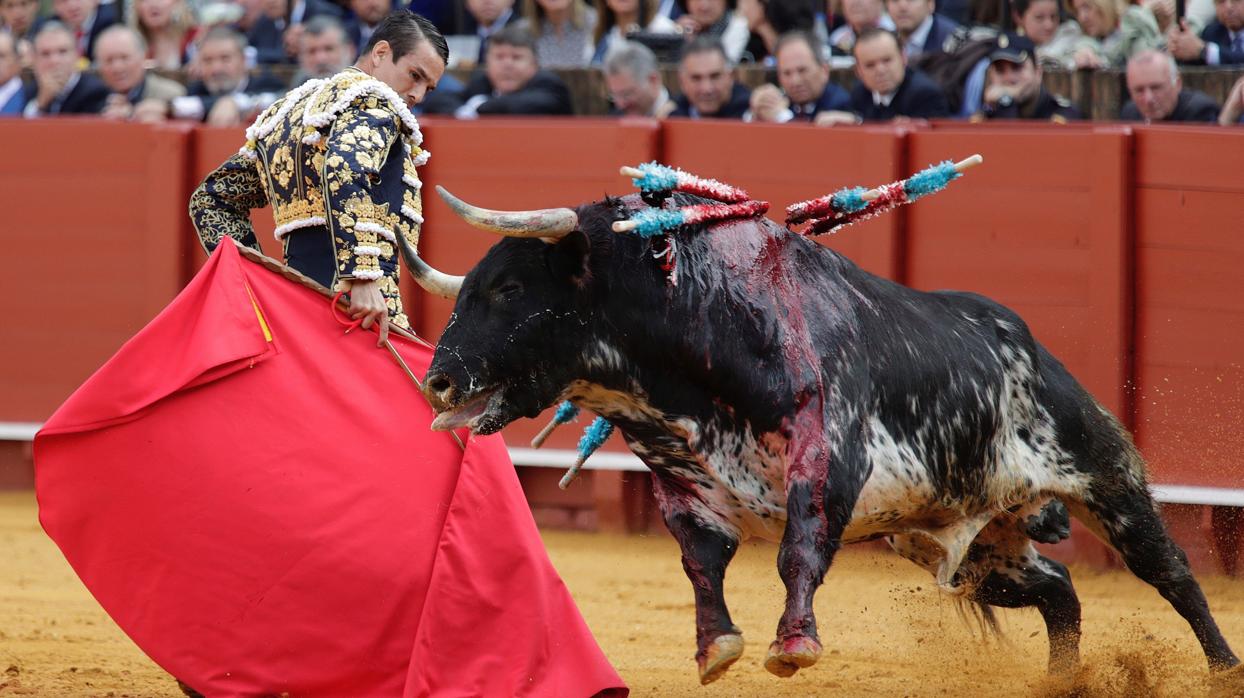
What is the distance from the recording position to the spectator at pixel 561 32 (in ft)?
28.5

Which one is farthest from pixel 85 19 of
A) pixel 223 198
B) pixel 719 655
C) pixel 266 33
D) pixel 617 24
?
pixel 719 655

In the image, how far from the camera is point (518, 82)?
25.9 feet

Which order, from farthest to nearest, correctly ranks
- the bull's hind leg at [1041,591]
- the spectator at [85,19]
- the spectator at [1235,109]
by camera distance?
the spectator at [85,19], the spectator at [1235,109], the bull's hind leg at [1041,591]

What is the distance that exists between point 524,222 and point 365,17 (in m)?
5.85

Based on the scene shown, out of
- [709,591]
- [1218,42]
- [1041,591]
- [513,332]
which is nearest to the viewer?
[513,332]

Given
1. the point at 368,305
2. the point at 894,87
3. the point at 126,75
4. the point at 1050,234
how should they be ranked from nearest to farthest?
the point at 368,305, the point at 1050,234, the point at 894,87, the point at 126,75

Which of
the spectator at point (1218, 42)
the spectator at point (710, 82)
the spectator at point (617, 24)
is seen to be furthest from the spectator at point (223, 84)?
the spectator at point (1218, 42)

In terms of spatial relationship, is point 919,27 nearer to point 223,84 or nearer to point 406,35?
point 223,84

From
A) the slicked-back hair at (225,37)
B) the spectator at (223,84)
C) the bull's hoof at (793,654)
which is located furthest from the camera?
the slicked-back hair at (225,37)

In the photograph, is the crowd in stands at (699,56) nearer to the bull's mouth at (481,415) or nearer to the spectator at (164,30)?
the spectator at (164,30)

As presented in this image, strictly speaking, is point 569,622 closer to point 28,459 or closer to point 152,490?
point 152,490

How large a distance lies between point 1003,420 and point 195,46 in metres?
6.55

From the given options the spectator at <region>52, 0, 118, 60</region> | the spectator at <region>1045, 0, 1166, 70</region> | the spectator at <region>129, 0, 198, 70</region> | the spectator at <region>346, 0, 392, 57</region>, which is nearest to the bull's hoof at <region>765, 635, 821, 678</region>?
the spectator at <region>1045, 0, 1166, 70</region>

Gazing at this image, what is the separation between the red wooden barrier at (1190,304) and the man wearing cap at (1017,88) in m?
0.65
